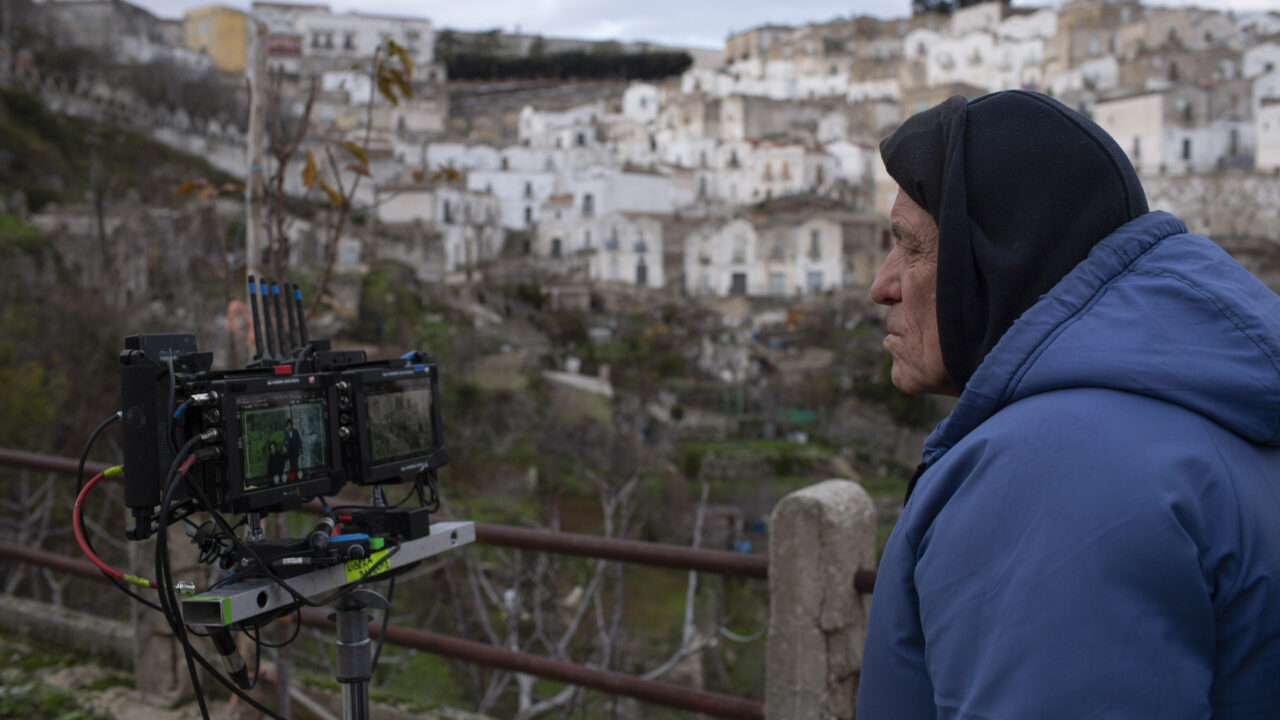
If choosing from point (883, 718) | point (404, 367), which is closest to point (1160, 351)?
point (883, 718)

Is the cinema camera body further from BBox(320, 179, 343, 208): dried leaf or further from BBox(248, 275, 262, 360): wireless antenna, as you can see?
BBox(320, 179, 343, 208): dried leaf

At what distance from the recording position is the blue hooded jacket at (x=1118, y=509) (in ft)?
2.74

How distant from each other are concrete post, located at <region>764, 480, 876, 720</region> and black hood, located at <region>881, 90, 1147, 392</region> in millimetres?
1450

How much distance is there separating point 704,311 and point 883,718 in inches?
1406

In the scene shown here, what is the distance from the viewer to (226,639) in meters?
1.65

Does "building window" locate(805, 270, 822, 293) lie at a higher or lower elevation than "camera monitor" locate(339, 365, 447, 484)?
lower

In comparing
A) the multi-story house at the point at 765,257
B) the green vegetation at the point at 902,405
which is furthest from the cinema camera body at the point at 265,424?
the multi-story house at the point at 765,257

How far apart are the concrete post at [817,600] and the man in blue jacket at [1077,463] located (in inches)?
54.0

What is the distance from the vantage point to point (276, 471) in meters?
1.68

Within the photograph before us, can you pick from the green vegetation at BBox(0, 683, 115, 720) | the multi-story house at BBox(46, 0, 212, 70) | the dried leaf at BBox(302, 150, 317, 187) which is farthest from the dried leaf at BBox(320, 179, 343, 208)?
the multi-story house at BBox(46, 0, 212, 70)

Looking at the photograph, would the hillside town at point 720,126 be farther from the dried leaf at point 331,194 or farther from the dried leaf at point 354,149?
the dried leaf at point 354,149

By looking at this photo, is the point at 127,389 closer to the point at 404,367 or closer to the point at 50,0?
the point at 404,367

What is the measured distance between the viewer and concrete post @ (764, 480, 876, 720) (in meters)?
2.50

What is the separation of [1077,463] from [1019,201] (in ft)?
1.11
